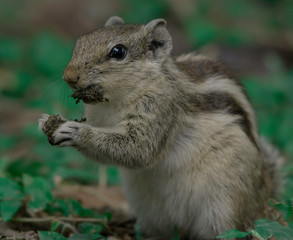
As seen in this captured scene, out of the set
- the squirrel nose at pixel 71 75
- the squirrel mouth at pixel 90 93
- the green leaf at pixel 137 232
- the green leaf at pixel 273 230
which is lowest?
the green leaf at pixel 137 232

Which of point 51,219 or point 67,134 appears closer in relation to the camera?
point 67,134

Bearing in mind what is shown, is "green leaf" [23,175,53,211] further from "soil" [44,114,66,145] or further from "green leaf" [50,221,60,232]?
"soil" [44,114,66,145]

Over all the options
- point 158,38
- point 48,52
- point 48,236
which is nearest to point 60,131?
point 48,236

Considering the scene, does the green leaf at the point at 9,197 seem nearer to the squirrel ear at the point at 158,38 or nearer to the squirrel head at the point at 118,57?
the squirrel head at the point at 118,57

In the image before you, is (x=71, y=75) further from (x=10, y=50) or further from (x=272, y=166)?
(x=10, y=50)

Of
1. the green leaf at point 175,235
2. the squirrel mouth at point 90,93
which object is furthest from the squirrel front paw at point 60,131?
the green leaf at point 175,235

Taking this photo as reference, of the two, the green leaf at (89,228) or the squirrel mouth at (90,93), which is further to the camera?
the green leaf at (89,228)

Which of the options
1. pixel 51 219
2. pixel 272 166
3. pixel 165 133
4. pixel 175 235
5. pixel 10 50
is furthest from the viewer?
pixel 10 50
